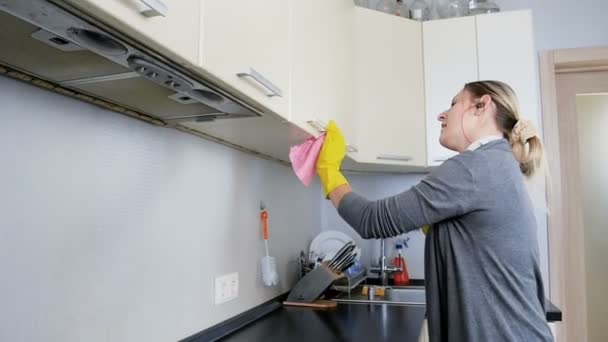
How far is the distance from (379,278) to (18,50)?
2095 mm

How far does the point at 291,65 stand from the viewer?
109 centimetres

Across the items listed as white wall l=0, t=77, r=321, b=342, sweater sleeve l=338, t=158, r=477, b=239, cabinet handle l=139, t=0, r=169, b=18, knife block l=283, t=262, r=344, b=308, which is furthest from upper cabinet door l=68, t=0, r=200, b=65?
knife block l=283, t=262, r=344, b=308

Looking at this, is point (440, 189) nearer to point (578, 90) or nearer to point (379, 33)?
point (379, 33)

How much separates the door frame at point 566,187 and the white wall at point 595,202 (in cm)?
3

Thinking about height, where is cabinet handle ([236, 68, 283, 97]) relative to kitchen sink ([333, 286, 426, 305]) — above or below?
above

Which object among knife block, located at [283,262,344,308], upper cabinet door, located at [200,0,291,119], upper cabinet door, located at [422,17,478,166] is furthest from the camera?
upper cabinet door, located at [422,17,478,166]

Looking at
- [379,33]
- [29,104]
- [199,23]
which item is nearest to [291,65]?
[199,23]

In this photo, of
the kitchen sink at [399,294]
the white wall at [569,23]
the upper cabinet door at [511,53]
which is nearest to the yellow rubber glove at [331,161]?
the kitchen sink at [399,294]

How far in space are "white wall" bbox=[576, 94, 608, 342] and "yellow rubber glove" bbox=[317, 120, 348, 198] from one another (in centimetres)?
179

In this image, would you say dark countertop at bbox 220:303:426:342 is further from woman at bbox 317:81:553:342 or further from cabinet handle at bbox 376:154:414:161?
cabinet handle at bbox 376:154:414:161

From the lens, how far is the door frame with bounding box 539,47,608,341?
7.57 ft

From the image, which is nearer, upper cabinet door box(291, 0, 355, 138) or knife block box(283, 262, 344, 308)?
upper cabinet door box(291, 0, 355, 138)

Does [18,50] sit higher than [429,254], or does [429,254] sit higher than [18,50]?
[18,50]

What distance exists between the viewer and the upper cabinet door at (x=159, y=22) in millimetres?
525
